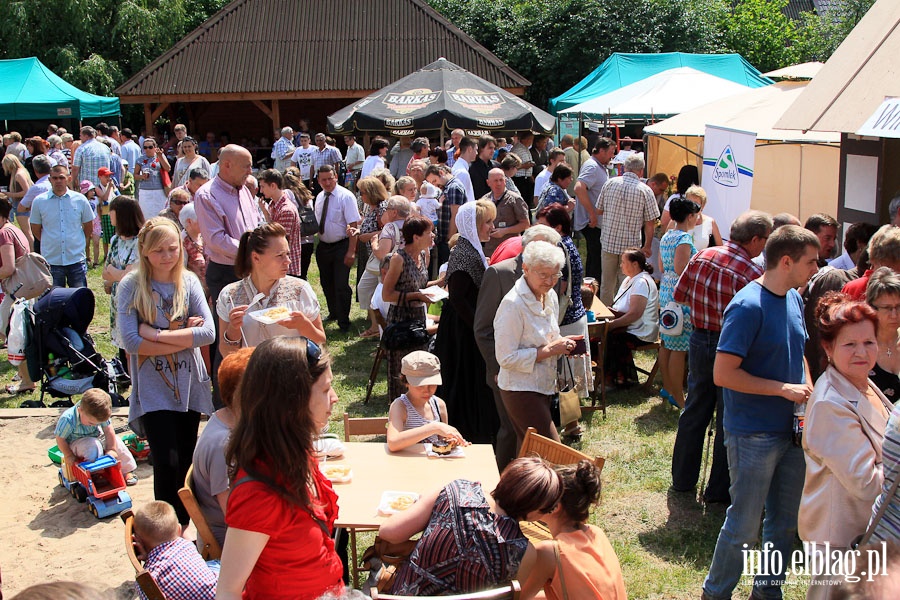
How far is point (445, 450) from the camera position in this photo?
4121mm

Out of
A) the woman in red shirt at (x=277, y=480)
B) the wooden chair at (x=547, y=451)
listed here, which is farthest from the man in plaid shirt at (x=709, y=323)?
the woman in red shirt at (x=277, y=480)

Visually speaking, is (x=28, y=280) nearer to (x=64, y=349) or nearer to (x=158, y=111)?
(x=64, y=349)

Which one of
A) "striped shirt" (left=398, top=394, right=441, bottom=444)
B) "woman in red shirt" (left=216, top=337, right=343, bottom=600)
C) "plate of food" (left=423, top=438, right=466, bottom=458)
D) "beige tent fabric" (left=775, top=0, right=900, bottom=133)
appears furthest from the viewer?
"beige tent fabric" (left=775, top=0, right=900, bottom=133)

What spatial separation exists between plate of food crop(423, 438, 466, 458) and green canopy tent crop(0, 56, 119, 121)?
1863 centimetres

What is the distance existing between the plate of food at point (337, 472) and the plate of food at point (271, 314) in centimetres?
77

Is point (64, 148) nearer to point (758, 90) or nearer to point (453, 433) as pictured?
point (758, 90)

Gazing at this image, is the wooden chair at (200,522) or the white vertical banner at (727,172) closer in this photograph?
the wooden chair at (200,522)

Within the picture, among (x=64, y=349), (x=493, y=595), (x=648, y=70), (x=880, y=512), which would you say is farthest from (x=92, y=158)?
(x=880, y=512)

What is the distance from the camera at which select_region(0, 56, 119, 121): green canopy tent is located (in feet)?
64.5

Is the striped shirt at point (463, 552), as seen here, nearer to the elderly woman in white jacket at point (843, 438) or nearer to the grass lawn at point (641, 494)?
the elderly woman in white jacket at point (843, 438)

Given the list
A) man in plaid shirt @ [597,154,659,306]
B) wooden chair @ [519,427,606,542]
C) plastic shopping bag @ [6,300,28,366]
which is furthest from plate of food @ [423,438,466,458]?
man in plaid shirt @ [597,154,659,306]

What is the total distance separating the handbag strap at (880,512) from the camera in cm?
268

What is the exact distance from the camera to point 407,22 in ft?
81.9

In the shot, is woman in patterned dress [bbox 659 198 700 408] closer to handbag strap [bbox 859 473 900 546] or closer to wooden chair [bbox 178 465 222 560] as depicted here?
handbag strap [bbox 859 473 900 546]
